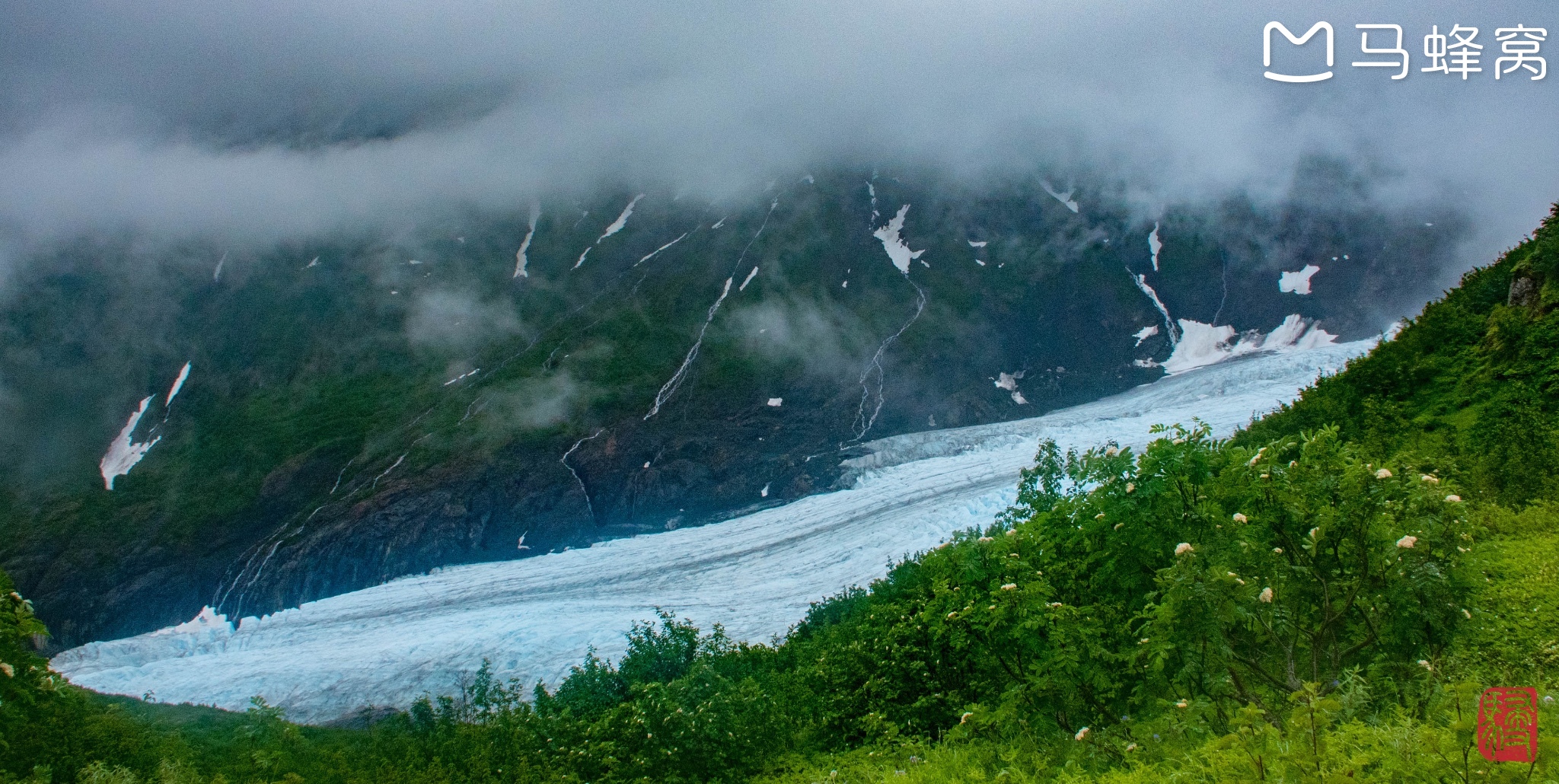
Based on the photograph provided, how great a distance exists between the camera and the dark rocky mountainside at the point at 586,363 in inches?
2080

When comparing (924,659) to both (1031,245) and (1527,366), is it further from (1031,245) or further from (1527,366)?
(1031,245)

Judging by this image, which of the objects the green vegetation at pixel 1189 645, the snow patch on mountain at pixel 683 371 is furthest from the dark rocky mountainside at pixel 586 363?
the green vegetation at pixel 1189 645

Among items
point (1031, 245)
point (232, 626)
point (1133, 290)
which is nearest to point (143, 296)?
point (232, 626)

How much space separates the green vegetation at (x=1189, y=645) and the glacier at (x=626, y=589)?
1618 cm

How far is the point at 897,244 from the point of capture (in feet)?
247

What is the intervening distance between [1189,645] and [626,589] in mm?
34620

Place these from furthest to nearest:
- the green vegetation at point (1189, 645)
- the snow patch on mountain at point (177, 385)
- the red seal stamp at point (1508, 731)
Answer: the snow patch on mountain at point (177, 385)
the green vegetation at point (1189, 645)
the red seal stamp at point (1508, 731)

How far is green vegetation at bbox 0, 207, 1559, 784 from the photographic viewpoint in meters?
5.97

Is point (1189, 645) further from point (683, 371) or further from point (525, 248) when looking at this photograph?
point (525, 248)

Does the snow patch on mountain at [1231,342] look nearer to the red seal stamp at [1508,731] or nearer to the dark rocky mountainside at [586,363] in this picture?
the dark rocky mountainside at [586,363]

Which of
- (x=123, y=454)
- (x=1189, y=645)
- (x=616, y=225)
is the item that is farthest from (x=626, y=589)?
(x=616, y=225)

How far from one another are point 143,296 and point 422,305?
104 ft

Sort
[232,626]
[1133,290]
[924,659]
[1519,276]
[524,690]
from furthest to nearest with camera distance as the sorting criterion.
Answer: [1133,290], [232,626], [524,690], [1519,276], [924,659]

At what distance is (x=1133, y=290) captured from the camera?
6950 centimetres
